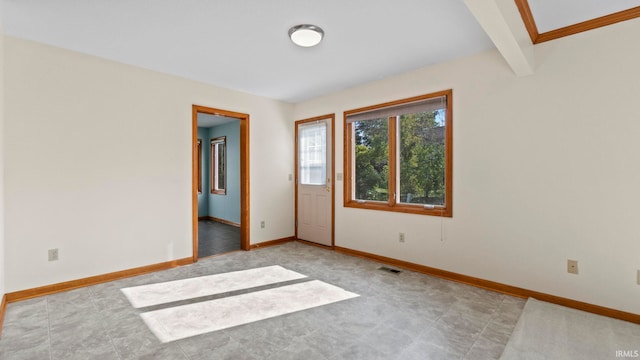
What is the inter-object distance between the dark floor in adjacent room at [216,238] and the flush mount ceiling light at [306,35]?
3.19m

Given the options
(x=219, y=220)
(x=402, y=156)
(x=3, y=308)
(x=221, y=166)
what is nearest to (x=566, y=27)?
(x=402, y=156)

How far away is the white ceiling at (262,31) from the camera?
228 cm

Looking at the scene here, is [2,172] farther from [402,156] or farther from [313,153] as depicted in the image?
[402,156]

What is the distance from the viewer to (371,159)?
169 inches

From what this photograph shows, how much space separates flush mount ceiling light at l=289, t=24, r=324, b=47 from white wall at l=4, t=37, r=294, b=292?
1.99 metres

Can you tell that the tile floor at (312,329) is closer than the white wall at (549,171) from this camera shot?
Yes

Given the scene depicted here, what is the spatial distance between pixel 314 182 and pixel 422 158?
1.90 metres

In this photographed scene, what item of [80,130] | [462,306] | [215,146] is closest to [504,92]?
[462,306]

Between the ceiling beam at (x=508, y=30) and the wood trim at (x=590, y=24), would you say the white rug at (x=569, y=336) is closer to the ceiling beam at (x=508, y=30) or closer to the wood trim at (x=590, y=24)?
the ceiling beam at (x=508, y=30)

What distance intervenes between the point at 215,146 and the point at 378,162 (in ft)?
15.7

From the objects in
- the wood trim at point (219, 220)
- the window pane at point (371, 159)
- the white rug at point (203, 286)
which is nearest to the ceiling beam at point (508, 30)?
the window pane at point (371, 159)

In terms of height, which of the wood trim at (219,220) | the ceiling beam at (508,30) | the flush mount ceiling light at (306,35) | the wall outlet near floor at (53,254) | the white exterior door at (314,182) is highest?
the flush mount ceiling light at (306,35)

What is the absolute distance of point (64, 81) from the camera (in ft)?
9.96

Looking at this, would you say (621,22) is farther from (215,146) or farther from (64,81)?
(215,146)
